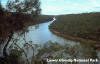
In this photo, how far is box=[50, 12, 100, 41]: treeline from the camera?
720 centimetres

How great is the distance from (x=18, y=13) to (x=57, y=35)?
3259 mm

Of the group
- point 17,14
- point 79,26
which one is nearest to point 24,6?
point 17,14

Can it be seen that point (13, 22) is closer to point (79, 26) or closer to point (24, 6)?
point (24, 6)

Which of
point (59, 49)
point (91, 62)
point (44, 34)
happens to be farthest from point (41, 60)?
point (44, 34)

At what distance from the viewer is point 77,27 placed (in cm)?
773

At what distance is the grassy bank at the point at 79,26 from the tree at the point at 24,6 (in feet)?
9.70

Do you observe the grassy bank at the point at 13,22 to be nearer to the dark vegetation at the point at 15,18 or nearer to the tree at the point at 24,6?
the dark vegetation at the point at 15,18

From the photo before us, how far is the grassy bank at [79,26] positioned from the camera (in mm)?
7175

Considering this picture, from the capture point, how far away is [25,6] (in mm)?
4180

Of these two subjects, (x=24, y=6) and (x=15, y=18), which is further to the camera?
(x=24, y=6)

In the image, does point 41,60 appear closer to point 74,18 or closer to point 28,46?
point 28,46

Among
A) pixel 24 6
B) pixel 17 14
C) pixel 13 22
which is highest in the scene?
pixel 24 6

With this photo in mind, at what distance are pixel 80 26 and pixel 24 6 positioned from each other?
14.3ft

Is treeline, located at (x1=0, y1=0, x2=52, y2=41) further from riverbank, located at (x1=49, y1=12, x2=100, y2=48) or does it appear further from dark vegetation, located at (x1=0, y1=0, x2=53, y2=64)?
riverbank, located at (x1=49, y1=12, x2=100, y2=48)
